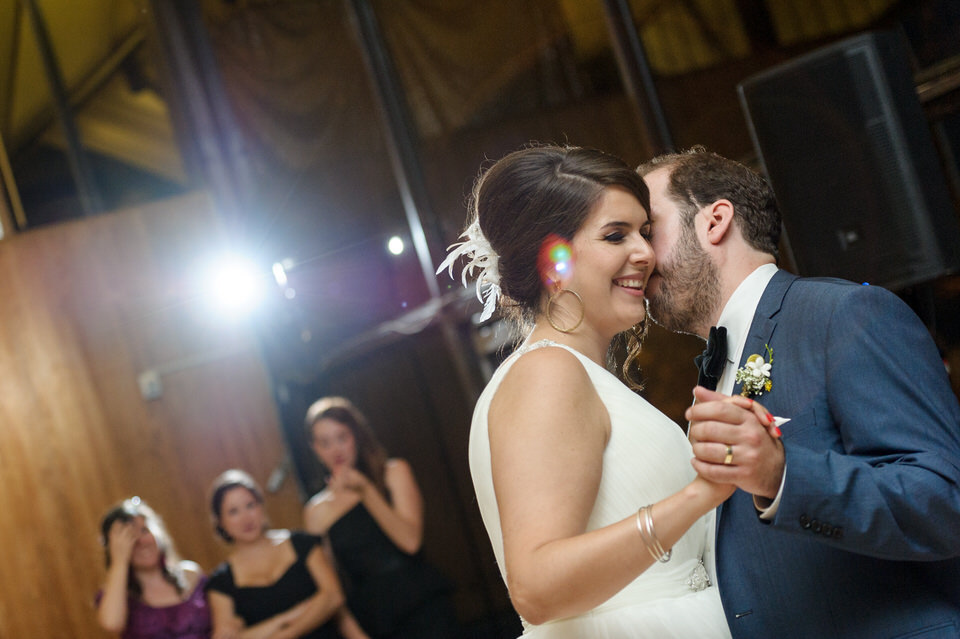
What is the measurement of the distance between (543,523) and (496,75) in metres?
4.19

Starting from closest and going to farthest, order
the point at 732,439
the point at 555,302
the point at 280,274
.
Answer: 1. the point at 732,439
2. the point at 555,302
3. the point at 280,274

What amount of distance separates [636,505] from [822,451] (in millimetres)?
315

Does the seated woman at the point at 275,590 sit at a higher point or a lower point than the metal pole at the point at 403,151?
lower

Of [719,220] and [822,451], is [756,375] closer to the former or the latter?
[822,451]

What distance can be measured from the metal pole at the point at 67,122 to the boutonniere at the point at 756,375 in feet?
19.4

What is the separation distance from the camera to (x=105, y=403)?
6.16 m

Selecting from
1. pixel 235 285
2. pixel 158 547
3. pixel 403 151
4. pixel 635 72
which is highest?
pixel 403 151

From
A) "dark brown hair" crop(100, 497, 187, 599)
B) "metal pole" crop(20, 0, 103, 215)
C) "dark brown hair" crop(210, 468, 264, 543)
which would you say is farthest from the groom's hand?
"metal pole" crop(20, 0, 103, 215)

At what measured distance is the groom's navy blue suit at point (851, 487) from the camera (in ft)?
4.25

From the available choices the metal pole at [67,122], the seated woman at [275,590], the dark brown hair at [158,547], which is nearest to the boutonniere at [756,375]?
the seated woman at [275,590]

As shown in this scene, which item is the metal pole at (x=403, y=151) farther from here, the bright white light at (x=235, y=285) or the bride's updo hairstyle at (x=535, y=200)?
the bride's updo hairstyle at (x=535, y=200)

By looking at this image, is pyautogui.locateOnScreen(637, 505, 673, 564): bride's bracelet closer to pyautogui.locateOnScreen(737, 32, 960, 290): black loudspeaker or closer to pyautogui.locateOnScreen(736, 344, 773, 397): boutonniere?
pyautogui.locateOnScreen(736, 344, 773, 397): boutonniere

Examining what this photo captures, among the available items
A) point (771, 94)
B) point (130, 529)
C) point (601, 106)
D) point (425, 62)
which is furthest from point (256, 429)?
point (771, 94)

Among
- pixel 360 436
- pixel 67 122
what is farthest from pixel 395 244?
pixel 67 122
